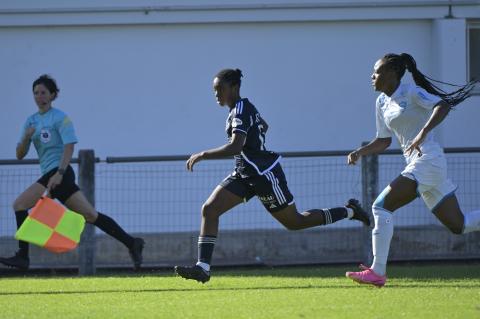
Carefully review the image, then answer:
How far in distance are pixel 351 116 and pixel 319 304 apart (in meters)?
5.95

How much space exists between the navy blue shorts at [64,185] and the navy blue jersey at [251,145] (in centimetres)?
214

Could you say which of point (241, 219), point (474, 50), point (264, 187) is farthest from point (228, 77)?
point (474, 50)

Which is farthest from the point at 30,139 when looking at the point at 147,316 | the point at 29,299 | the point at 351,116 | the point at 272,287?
the point at 351,116

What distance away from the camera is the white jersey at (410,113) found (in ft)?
31.7

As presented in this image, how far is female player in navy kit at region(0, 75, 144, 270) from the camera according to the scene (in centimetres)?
1127

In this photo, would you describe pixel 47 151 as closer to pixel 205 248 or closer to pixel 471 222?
pixel 205 248

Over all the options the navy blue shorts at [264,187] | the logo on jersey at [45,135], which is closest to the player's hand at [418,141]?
the navy blue shorts at [264,187]

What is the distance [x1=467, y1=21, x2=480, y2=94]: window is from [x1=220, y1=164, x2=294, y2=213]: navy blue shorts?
5280 mm

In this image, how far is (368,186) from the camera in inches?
506

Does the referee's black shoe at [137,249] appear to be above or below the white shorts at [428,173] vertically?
below

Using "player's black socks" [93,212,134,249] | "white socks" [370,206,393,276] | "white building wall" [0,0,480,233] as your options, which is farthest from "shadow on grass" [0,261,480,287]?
"white building wall" [0,0,480,233]

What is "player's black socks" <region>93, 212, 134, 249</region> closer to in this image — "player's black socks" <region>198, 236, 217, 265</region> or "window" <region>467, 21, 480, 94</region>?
"player's black socks" <region>198, 236, 217, 265</region>

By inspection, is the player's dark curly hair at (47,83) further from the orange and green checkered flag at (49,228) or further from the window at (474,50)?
the window at (474,50)

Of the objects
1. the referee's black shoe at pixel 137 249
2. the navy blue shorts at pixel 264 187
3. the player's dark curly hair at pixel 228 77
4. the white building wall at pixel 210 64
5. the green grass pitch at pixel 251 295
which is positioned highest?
the white building wall at pixel 210 64
